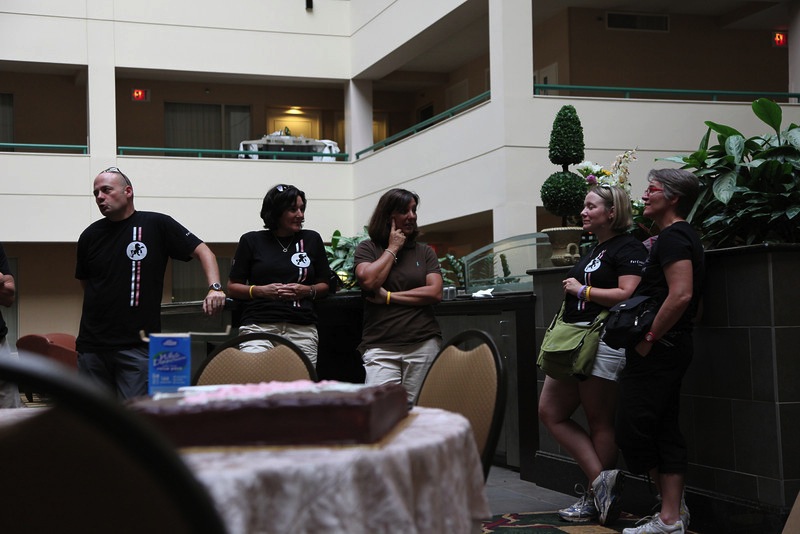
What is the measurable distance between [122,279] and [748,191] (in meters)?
3.09

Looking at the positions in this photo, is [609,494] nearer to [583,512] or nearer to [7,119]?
[583,512]

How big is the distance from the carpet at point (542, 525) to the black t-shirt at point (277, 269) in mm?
1420

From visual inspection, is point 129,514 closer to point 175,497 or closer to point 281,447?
point 175,497

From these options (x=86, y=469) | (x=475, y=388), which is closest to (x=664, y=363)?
(x=475, y=388)

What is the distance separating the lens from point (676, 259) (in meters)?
4.28

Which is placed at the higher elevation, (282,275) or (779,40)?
(779,40)

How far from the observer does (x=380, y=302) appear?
16.2ft

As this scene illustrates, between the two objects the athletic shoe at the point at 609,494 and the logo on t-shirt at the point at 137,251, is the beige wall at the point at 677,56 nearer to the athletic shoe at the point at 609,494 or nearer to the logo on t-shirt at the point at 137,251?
the athletic shoe at the point at 609,494

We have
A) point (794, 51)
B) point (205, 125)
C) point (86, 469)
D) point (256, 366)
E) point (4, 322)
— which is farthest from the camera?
point (205, 125)

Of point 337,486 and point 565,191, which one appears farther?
point 565,191

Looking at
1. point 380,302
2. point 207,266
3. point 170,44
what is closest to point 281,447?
point 207,266

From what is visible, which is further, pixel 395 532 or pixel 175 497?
pixel 395 532

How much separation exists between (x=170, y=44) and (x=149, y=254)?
55.5 ft

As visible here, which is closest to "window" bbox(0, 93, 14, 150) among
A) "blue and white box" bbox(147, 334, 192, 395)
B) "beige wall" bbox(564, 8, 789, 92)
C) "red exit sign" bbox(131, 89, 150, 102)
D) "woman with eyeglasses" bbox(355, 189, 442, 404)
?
"red exit sign" bbox(131, 89, 150, 102)
